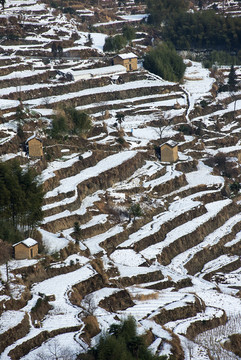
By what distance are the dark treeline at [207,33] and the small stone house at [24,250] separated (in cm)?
6843

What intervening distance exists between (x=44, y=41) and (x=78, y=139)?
1126 inches

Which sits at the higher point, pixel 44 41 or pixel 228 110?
Result: pixel 44 41

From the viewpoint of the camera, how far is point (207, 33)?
110m

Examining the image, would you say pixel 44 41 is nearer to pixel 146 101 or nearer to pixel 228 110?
pixel 146 101

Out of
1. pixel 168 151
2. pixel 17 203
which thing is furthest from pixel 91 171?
pixel 17 203

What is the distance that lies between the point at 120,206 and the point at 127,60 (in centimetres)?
3425

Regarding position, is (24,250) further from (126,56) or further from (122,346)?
Result: (126,56)

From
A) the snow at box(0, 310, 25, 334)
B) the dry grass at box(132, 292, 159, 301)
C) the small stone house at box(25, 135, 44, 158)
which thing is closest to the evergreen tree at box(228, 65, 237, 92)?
the small stone house at box(25, 135, 44, 158)

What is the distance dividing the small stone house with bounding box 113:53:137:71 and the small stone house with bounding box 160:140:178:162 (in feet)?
73.7

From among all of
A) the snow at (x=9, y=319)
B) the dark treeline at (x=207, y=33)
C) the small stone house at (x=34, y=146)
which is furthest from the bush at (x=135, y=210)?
the dark treeline at (x=207, y=33)

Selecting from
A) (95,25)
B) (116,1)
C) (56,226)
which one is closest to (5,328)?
(56,226)

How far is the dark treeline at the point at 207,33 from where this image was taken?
108 meters

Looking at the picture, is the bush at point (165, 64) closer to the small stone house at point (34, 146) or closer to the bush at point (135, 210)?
the small stone house at point (34, 146)

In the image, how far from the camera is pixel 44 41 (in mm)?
89125
